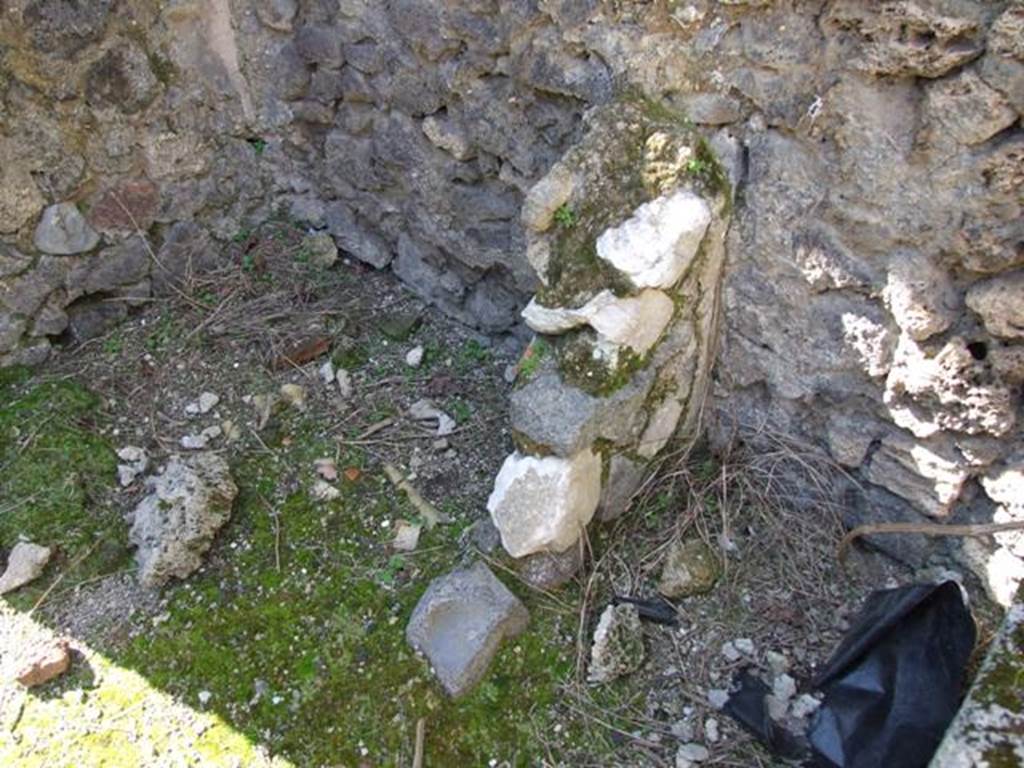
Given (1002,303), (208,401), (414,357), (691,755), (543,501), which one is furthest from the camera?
(414,357)

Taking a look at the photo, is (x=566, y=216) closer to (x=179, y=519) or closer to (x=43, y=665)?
(x=179, y=519)

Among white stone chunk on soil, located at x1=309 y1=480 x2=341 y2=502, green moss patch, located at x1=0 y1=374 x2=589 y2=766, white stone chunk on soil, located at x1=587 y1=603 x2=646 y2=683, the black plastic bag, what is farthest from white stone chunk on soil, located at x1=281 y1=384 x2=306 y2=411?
the black plastic bag

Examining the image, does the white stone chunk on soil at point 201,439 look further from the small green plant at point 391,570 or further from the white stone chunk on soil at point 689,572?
the white stone chunk on soil at point 689,572

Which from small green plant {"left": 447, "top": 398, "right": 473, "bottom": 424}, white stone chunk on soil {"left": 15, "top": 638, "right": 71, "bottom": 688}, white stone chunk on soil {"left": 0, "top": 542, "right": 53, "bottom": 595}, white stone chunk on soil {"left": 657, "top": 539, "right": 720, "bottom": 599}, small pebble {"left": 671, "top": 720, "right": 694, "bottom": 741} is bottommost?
white stone chunk on soil {"left": 15, "top": 638, "right": 71, "bottom": 688}

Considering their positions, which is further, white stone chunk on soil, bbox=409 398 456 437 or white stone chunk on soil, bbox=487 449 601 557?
white stone chunk on soil, bbox=409 398 456 437

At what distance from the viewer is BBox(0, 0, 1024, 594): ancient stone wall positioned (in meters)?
1.75

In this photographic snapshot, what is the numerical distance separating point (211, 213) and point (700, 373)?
189 cm

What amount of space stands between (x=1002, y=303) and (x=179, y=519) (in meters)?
1.98

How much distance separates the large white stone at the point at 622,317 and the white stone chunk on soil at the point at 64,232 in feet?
5.48

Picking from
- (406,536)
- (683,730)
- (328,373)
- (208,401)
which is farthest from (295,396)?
(683,730)

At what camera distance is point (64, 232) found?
289 cm

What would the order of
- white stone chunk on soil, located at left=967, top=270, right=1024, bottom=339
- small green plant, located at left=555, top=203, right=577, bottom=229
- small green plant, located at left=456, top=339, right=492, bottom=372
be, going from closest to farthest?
white stone chunk on soil, located at left=967, top=270, right=1024, bottom=339, small green plant, located at left=555, top=203, right=577, bottom=229, small green plant, located at left=456, top=339, right=492, bottom=372

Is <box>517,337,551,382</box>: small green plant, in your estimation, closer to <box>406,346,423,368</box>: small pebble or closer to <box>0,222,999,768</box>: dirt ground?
<box>0,222,999,768</box>: dirt ground

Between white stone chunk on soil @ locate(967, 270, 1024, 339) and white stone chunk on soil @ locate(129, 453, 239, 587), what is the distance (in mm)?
1880
